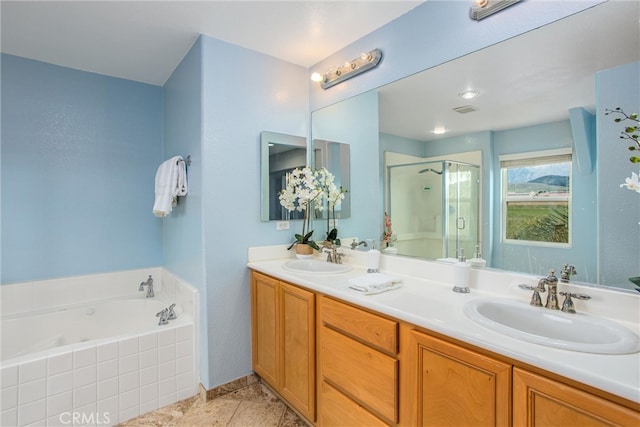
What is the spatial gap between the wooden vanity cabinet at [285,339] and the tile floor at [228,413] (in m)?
0.13

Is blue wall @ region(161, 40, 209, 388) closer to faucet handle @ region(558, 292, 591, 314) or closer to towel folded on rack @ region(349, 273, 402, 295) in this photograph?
Answer: towel folded on rack @ region(349, 273, 402, 295)

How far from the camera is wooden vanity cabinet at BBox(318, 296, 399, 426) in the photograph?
4.19 ft

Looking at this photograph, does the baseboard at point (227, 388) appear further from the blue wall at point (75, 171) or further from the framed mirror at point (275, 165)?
the blue wall at point (75, 171)

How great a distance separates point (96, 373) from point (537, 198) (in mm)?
2582

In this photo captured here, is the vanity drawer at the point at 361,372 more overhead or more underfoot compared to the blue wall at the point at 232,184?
more underfoot

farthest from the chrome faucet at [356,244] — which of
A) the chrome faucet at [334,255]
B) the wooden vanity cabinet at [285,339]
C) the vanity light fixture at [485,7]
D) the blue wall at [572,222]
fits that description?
the vanity light fixture at [485,7]

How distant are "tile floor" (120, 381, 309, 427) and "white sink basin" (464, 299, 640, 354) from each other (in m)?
1.34

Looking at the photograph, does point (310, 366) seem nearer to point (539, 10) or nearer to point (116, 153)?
point (539, 10)

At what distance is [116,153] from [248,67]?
1519mm

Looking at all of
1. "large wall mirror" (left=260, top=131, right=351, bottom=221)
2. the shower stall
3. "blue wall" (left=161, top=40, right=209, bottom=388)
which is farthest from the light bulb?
the shower stall

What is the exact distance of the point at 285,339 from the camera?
6.29ft

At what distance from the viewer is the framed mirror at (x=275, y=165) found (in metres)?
2.33

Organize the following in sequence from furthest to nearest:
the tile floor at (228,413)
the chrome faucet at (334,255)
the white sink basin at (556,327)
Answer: the chrome faucet at (334,255) → the tile floor at (228,413) → the white sink basin at (556,327)

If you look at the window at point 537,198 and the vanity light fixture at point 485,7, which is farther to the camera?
the vanity light fixture at point 485,7
